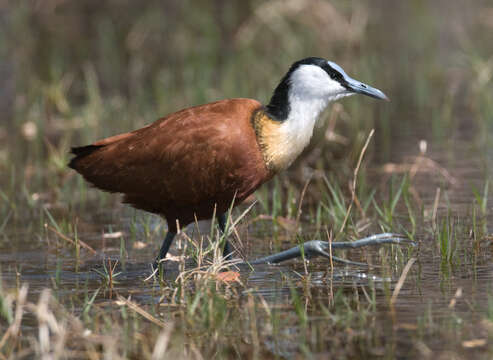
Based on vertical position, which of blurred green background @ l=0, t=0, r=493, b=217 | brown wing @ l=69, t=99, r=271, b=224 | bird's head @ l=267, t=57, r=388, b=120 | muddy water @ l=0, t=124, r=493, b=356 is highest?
blurred green background @ l=0, t=0, r=493, b=217

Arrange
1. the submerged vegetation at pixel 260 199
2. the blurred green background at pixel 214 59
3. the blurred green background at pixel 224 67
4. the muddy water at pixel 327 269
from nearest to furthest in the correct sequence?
the submerged vegetation at pixel 260 199, the muddy water at pixel 327 269, the blurred green background at pixel 224 67, the blurred green background at pixel 214 59

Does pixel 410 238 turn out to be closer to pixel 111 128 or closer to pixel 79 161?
pixel 79 161

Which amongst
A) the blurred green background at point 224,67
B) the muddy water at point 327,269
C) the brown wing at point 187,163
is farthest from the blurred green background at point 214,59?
the brown wing at point 187,163

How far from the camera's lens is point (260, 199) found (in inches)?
270

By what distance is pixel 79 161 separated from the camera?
6031mm

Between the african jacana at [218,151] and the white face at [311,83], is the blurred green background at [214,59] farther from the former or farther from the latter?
the white face at [311,83]

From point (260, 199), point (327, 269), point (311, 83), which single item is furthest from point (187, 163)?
point (260, 199)

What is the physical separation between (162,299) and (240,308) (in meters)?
0.47

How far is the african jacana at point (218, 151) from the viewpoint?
18.5 ft

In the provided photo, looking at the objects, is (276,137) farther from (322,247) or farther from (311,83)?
(322,247)

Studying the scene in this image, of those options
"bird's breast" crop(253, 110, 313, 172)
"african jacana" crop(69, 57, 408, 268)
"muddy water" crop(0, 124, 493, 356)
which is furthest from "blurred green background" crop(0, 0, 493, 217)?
"bird's breast" crop(253, 110, 313, 172)

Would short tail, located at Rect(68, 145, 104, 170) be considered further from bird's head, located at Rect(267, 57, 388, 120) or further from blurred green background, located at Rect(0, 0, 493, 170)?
blurred green background, located at Rect(0, 0, 493, 170)

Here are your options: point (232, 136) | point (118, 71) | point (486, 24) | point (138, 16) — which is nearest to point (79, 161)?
point (232, 136)

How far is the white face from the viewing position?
227 inches
